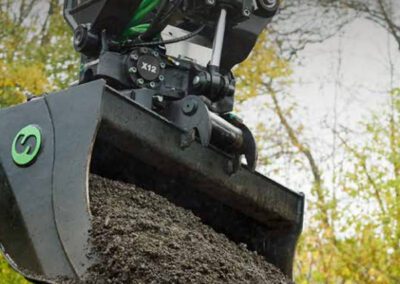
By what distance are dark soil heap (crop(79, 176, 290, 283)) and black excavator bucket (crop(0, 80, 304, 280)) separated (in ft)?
0.22

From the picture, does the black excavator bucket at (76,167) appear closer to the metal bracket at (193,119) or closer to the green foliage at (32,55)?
the metal bracket at (193,119)

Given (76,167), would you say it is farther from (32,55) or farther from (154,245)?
(32,55)

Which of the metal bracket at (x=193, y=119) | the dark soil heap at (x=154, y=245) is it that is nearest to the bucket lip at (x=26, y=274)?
the dark soil heap at (x=154, y=245)

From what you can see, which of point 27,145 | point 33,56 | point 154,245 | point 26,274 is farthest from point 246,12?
point 33,56

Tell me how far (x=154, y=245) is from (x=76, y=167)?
347 mm

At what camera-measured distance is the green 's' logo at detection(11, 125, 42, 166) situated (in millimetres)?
3193

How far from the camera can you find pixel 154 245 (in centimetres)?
297

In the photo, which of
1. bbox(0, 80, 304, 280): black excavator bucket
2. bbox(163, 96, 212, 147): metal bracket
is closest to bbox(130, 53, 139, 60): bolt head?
bbox(163, 96, 212, 147): metal bracket

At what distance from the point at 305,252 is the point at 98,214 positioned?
23.8 feet

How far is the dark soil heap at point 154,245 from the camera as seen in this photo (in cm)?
287

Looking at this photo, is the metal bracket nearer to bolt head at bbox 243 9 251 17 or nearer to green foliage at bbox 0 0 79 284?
bolt head at bbox 243 9 251 17

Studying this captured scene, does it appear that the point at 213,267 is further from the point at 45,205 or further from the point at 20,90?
the point at 20,90

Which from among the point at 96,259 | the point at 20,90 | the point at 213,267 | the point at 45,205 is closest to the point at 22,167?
the point at 45,205

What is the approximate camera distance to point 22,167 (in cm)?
322
